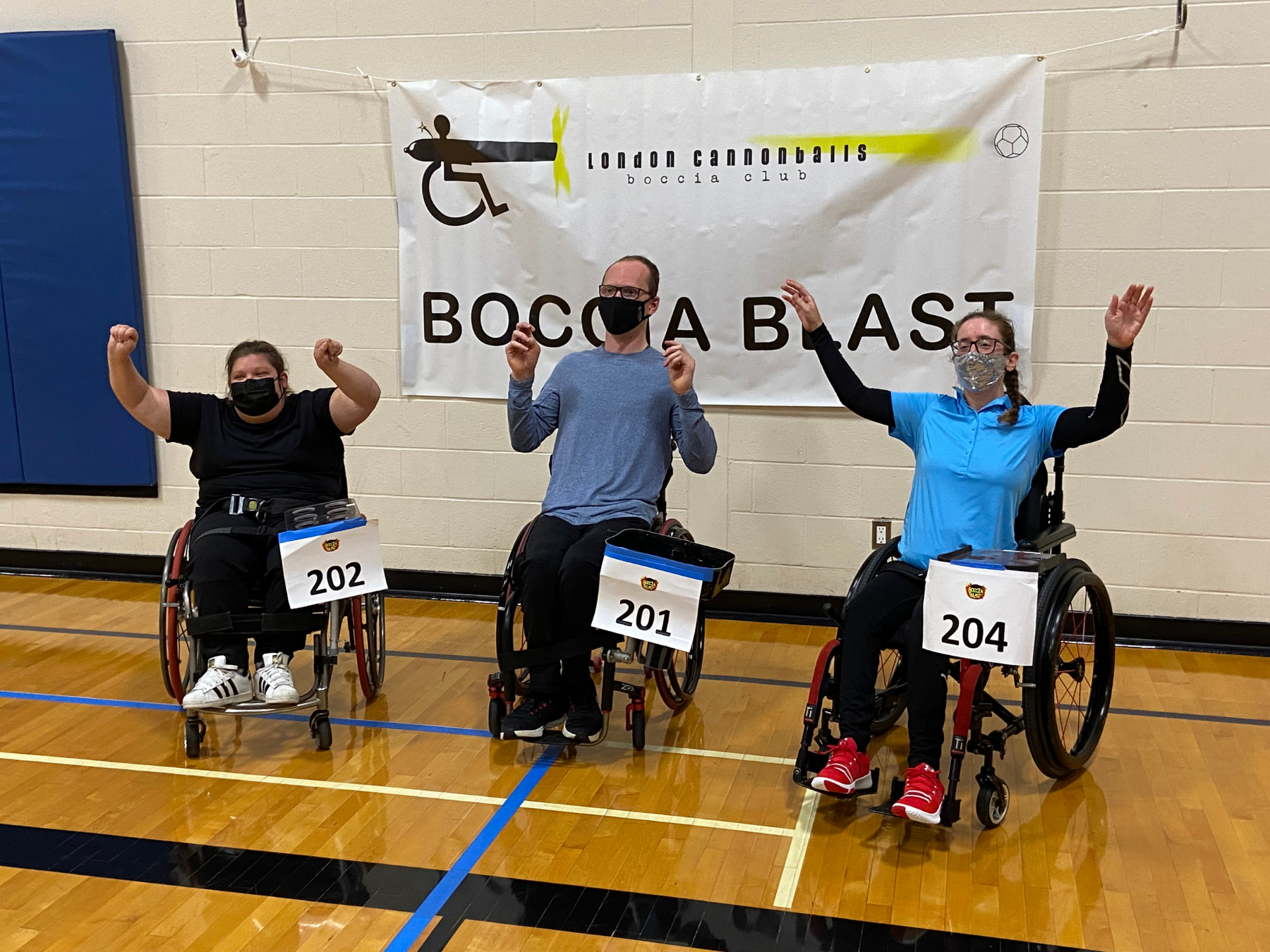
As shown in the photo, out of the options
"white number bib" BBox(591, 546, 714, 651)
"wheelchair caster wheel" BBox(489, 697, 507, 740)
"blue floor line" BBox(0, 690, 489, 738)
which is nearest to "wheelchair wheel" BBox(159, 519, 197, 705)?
"blue floor line" BBox(0, 690, 489, 738)

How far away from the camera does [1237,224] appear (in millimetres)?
3275

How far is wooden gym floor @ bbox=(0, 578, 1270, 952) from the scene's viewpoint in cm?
192

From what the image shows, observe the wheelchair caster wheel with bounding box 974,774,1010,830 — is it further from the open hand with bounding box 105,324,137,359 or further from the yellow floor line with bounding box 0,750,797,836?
the open hand with bounding box 105,324,137,359

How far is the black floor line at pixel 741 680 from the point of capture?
289 centimetres

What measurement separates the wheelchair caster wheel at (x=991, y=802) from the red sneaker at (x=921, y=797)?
0.10 meters

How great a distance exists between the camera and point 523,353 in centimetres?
267

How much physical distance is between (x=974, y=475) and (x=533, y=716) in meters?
1.13

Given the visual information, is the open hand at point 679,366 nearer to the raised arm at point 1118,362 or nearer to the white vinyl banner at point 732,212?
the raised arm at point 1118,362

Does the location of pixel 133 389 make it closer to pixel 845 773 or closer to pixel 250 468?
pixel 250 468

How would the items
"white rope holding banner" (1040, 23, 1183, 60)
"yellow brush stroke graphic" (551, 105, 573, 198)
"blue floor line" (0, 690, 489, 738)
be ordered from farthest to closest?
"yellow brush stroke graphic" (551, 105, 573, 198) < "white rope holding banner" (1040, 23, 1183, 60) < "blue floor line" (0, 690, 489, 738)

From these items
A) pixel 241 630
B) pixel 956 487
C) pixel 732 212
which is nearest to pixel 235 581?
pixel 241 630

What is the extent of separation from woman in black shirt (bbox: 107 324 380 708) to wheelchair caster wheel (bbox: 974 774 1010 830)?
1.50 meters

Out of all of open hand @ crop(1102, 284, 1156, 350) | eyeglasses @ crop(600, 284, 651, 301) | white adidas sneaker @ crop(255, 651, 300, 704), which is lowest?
white adidas sneaker @ crop(255, 651, 300, 704)

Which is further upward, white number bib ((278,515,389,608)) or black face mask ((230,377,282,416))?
black face mask ((230,377,282,416))
